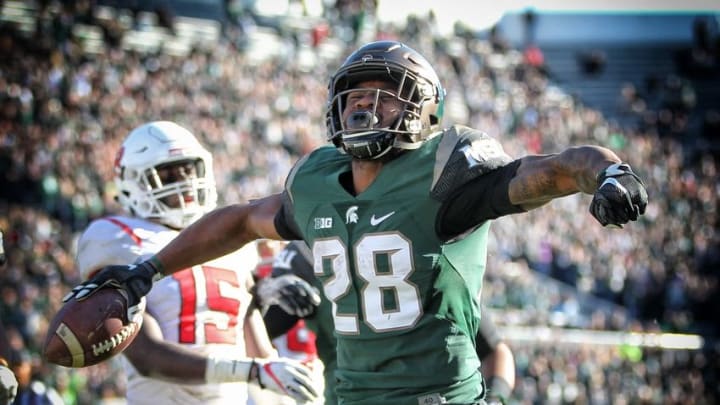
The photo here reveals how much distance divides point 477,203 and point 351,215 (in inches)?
17.4

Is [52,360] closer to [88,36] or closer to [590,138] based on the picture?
[88,36]

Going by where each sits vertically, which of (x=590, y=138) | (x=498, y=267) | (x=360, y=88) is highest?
(x=360, y=88)

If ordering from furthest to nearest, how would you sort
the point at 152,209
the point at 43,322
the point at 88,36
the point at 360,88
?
the point at 88,36 → the point at 43,322 → the point at 152,209 → the point at 360,88

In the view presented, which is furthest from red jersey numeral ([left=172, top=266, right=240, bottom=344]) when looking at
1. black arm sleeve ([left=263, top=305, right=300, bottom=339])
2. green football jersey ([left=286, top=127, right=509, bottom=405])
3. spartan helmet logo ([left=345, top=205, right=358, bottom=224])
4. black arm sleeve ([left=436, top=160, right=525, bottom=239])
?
black arm sleeve ([left=436, top=160, right=525, bottom=239])

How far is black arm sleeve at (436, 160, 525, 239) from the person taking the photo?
130 inches

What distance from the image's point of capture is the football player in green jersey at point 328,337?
4600 mm

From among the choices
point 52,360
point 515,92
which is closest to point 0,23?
point 515,92

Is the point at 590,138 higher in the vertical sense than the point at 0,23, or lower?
lower

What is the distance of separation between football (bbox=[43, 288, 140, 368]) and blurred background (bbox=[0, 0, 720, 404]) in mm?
5299

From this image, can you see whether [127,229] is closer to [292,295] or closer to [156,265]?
[292,295]

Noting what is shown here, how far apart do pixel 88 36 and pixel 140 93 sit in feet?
7.63

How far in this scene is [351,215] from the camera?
11.6ft

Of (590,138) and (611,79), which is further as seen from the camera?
(611,79)

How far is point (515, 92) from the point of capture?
2459cm
